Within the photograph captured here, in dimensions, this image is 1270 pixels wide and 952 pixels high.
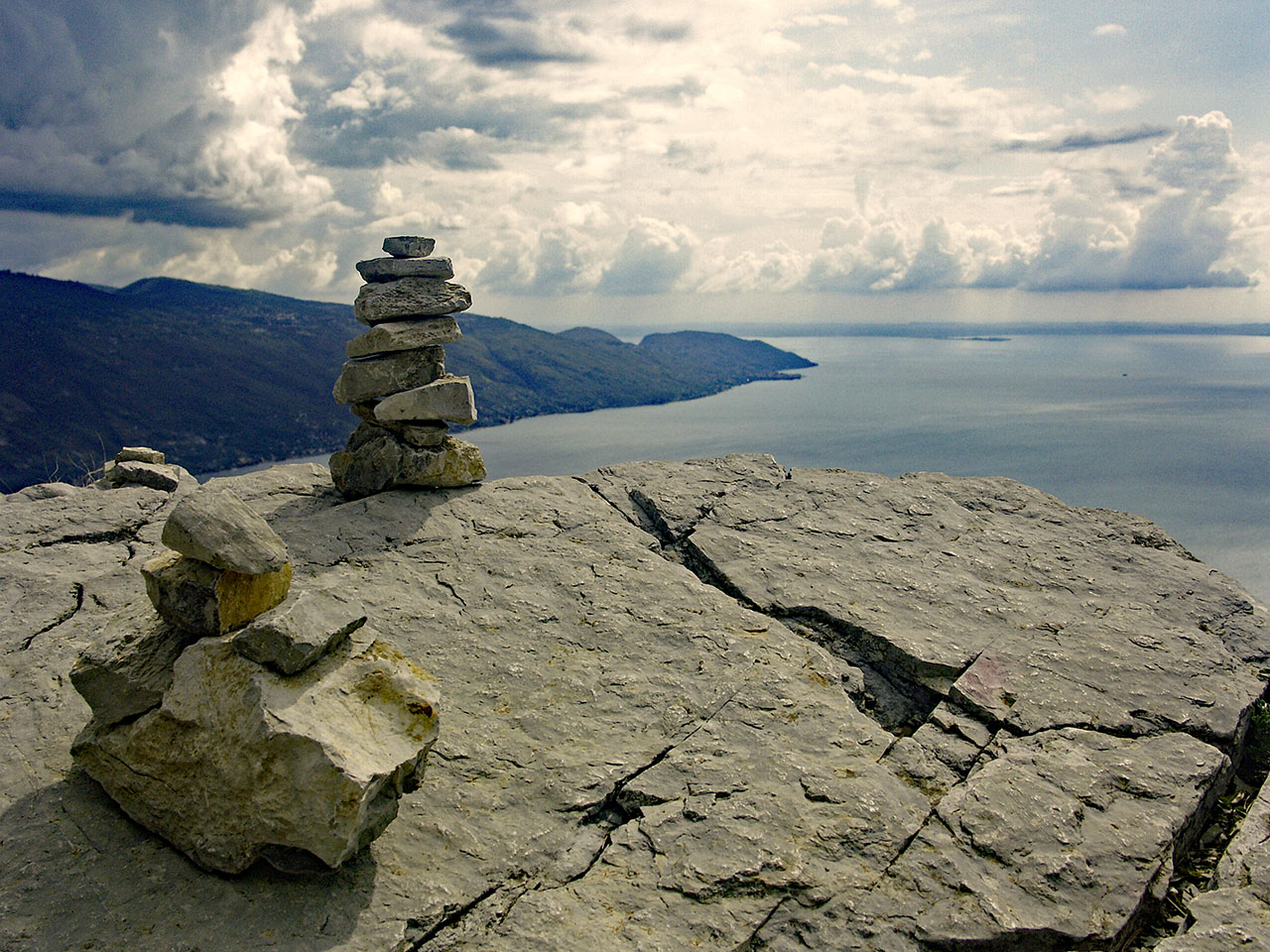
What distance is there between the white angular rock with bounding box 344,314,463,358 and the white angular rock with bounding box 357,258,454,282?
2.82 ft

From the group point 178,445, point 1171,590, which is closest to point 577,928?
point 1171,590

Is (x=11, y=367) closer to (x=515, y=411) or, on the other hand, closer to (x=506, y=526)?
(x=515, y=411)

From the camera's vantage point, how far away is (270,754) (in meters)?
5.98

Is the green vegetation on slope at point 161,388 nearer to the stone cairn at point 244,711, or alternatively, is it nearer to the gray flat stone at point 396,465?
the gray flat stone at point 396,465

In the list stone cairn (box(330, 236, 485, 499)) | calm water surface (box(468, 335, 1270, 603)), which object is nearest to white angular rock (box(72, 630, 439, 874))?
stone cairn (box(330, 236, 485, 499))

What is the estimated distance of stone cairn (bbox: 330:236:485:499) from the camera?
43.7 ft

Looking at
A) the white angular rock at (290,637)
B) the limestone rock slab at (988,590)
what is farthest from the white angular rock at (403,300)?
the white angular rock at (290,637)

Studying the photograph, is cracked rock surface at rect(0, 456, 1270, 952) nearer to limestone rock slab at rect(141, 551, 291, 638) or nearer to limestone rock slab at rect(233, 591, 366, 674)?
→ limestone rock slab at rect(233, 591, 366, 674)

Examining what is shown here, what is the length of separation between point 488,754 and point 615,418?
15568cm

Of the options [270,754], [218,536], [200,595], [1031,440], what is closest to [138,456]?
[200,595]

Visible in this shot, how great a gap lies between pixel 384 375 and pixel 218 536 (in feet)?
24.0

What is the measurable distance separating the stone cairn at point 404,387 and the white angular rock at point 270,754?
6662mm

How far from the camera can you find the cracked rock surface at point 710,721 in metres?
6.12

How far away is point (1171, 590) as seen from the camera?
11.5 meters
